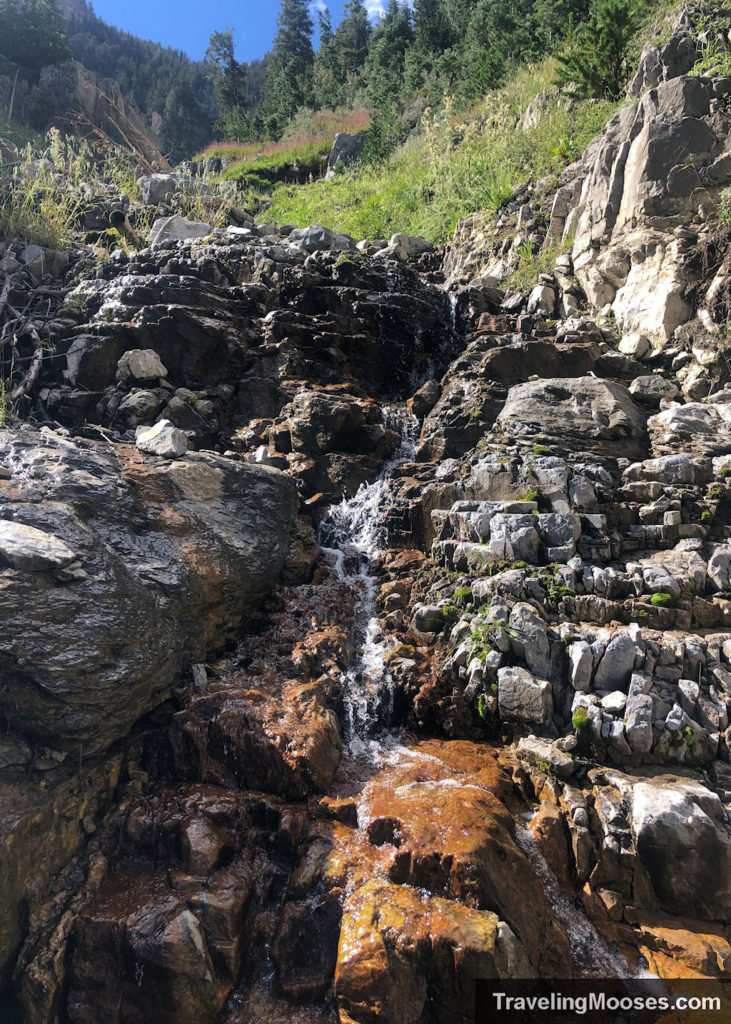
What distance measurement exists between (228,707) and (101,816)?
1.14m

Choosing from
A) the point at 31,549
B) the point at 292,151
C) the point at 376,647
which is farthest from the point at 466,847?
the point at 292,151

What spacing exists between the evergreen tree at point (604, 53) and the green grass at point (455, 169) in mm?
362

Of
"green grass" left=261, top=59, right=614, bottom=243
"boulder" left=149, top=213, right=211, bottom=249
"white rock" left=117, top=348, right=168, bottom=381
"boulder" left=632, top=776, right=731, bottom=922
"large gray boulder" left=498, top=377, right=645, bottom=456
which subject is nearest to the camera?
"boulder" left=632, top=776, right=731, bottom=922

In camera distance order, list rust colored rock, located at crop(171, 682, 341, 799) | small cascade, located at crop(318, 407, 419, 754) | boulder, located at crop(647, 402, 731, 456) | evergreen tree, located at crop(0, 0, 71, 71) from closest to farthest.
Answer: rust colored rock, located at crop(171, 682, 341, 799) < small cascade, located at crop(318, 407, 419, 754) < boulder, located at crop(647, 402, 731, 456) < evergreen tree, located at crop(0, 0, 71, 71)

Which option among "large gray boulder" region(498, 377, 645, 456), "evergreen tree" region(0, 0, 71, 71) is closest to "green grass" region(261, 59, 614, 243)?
"large gray boulder" region(498, 377, 645, 456)

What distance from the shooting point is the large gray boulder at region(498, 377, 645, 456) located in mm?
6965

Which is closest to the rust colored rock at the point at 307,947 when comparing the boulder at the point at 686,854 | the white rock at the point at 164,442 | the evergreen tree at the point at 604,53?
the boulder at the point at 686,854

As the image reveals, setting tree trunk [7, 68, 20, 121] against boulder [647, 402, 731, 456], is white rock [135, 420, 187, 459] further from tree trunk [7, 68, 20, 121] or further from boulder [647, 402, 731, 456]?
tree trunk [7, 68, 20, 121]

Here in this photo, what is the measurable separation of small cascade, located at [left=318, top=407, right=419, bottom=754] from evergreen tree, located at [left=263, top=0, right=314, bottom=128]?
25.1 meters

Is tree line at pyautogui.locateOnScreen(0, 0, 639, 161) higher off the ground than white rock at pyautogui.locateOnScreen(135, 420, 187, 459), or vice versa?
tree line at pyautogui.locateOnScreen(0, 0, 639, 161)

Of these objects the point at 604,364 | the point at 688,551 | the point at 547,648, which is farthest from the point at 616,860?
the point at 604,364

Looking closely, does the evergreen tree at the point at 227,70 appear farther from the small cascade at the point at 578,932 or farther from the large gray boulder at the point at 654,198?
the small cascade at the point at 578,932

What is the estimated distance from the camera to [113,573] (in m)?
4.55

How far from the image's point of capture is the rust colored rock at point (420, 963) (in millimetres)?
3230
